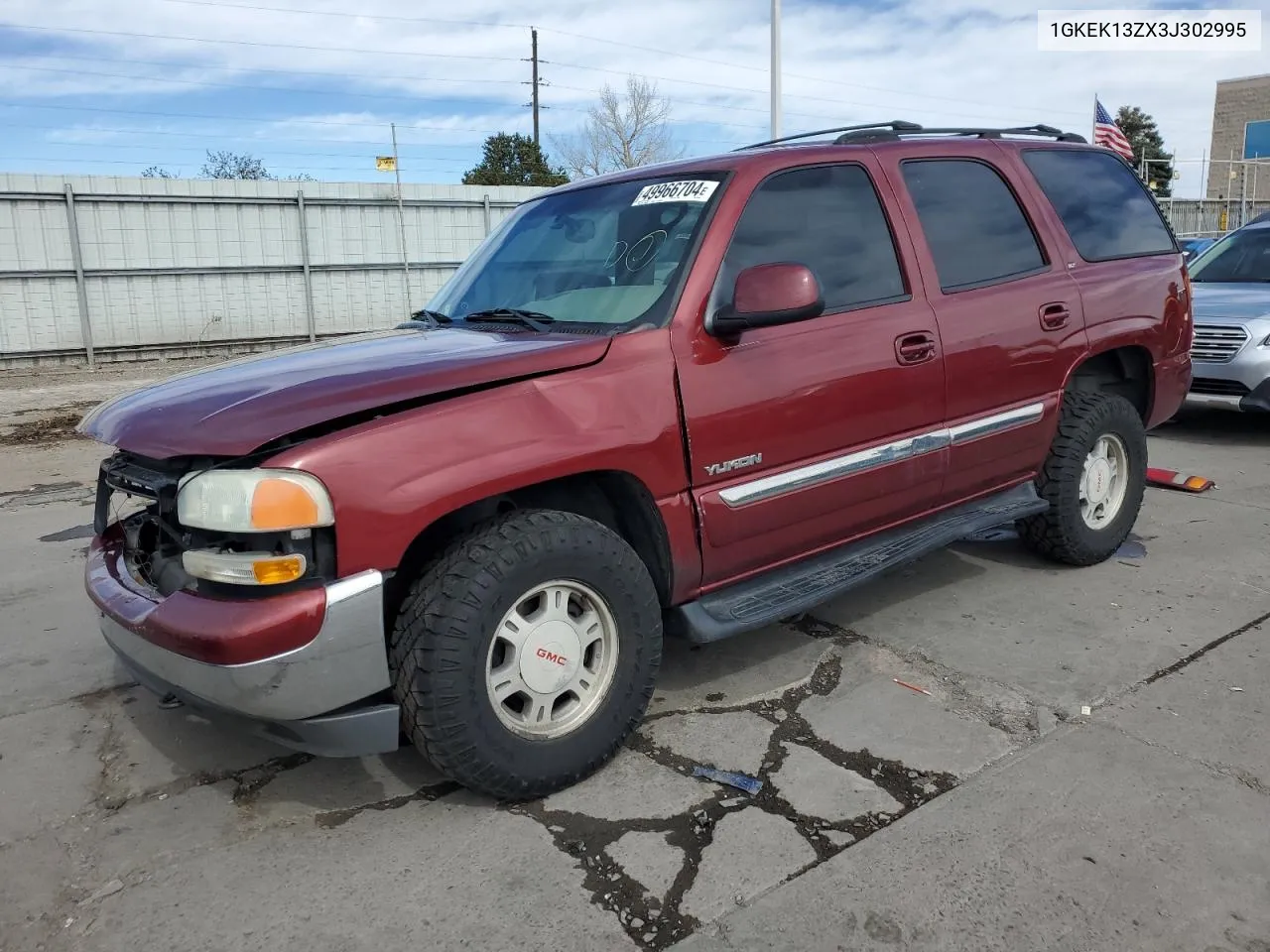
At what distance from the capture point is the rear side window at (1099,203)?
447 cm

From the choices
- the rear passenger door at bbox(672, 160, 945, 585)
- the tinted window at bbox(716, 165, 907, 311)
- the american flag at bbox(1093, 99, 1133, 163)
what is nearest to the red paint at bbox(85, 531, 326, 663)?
the rear passenger door at bbox(672, 160, 945, 585)

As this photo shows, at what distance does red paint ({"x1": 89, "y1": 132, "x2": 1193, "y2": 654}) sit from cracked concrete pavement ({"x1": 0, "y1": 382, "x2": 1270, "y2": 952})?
23.3 inches

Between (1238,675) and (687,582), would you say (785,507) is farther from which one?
(1238,675)

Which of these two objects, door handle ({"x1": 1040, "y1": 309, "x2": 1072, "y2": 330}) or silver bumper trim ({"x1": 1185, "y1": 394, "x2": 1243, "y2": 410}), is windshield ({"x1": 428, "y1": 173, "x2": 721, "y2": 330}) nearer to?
door handle ({"x1": 1040, "y1": 309, "x2": 1072, "y2": 330})

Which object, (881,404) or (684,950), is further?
(881,404)

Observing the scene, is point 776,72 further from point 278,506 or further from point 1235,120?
point 1235,120

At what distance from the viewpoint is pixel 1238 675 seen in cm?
356

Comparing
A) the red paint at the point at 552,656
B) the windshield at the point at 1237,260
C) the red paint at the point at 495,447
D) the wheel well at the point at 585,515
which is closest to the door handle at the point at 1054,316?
the red paint at the point at 495,447

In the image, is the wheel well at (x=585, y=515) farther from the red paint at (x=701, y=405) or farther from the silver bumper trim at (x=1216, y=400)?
the silver bumper trim at (x=1216, y=400)

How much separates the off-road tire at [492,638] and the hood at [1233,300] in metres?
6.77

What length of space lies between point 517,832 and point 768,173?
2260 mm

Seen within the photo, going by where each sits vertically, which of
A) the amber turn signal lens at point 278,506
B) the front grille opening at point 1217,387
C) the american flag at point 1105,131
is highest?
the american flag at point 1105,131

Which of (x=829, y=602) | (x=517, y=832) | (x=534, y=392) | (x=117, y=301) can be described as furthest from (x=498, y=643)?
(x=117, y=301)

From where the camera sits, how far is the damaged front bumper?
2.39 m
